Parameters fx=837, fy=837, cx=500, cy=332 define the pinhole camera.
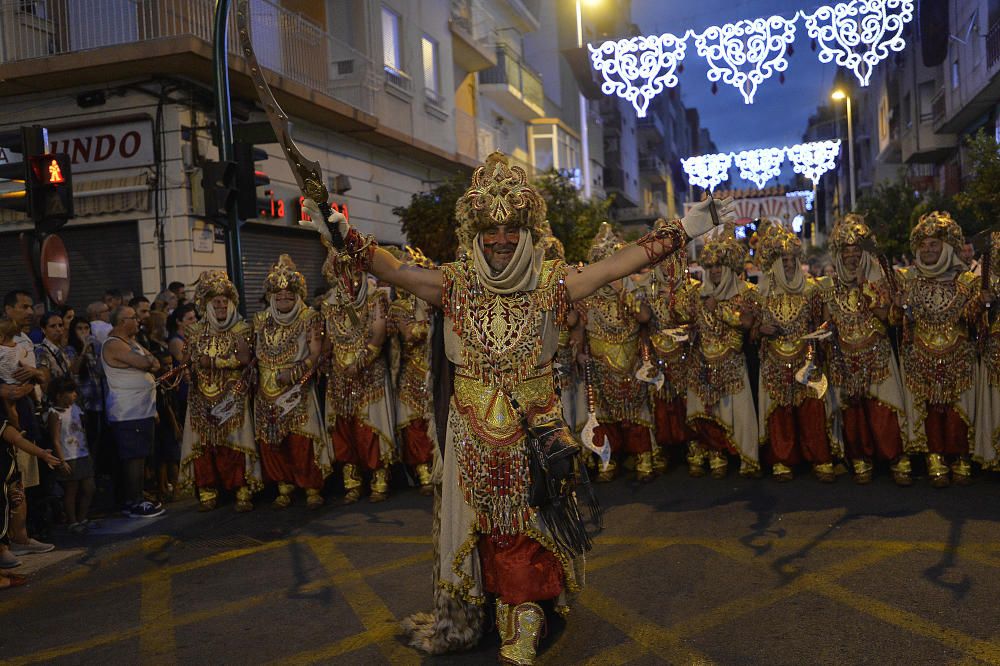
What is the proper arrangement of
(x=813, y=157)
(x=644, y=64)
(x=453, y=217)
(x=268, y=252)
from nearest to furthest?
(x=644, y=64), (x=268, y=252), (x=453, y=217), (x=813, y=157)

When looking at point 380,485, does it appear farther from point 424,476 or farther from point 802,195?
point 802,195

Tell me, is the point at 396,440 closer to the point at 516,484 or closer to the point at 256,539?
the point at 256,539

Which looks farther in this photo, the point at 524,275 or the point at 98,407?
the point at 98,407

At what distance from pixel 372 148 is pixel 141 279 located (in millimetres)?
6950

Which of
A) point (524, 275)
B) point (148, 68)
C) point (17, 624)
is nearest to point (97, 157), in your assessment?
point (148, 68)

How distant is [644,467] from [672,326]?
50.9 inches

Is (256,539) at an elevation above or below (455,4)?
below

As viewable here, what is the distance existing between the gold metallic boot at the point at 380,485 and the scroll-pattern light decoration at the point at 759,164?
42.8ft

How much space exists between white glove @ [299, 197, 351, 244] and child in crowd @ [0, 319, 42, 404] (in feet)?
10.3

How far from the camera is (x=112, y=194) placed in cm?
1269

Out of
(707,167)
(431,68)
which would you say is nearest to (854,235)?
(707,167)

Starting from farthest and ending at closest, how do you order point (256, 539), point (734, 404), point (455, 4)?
point (455, 4), point (734, 404), point (256, 539)

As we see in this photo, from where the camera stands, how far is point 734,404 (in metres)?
7.21

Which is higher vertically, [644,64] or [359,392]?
[644,64]
